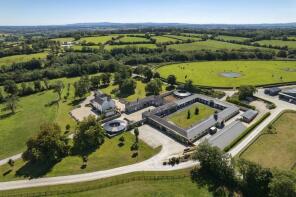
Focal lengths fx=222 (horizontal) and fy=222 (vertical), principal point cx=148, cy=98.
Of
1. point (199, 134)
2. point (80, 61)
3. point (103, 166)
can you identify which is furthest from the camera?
point (80, 61)

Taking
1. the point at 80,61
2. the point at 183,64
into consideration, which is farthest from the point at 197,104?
the point at 80,61

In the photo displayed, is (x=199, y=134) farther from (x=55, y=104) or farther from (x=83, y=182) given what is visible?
(x=55, y=104)

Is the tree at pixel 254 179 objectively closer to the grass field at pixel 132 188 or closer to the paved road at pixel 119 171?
the grass field at pixel 132 188

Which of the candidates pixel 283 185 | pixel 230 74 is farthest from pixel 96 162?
pixel 230 74

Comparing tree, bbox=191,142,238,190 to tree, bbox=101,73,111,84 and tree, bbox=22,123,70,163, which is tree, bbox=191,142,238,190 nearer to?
tree, bbox=22,123,70,163

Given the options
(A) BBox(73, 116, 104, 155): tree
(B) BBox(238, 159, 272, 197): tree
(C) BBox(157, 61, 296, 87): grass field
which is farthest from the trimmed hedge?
(C) BBox(157, 61, 296, 87): grass field

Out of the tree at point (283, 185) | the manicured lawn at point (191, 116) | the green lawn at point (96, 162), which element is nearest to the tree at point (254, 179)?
the tree at point (283, 185)
